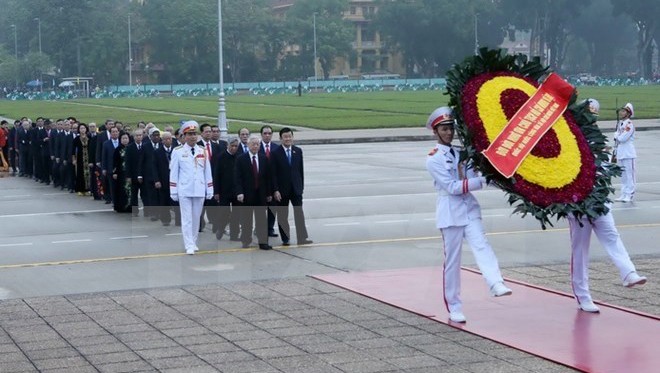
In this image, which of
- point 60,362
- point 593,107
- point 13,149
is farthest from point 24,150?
point 60,362

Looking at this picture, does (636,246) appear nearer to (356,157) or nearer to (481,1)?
(356,157)

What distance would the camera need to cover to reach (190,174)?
53.8 feet

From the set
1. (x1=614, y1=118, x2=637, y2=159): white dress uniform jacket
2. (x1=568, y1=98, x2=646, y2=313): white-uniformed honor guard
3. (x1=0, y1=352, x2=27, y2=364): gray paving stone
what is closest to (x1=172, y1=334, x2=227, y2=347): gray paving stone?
(x1=0, y1=352, x2=27, y2=364): gray paving stone

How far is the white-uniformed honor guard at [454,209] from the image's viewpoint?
1089 cm

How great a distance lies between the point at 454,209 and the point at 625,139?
12.0 m

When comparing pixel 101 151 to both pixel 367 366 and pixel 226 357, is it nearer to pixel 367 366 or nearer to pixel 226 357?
pixel 226 357

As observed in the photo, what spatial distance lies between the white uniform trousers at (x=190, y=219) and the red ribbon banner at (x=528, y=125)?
6.58 meters

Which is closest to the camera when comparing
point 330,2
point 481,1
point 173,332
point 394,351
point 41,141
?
point 394,351

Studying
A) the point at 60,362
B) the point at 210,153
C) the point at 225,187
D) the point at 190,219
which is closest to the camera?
the point at 60,362

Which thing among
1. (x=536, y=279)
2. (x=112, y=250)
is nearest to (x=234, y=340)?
(x=536, y=279)

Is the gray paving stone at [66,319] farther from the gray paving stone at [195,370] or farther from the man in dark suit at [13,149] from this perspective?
the man in dark suit at [13,149]

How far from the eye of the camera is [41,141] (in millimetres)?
30953

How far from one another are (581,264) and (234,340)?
3.26m

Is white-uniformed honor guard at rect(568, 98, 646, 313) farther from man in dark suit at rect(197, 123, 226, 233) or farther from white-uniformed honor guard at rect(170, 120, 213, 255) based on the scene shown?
man in dark suit at rect(197, 123, 226, 233)
